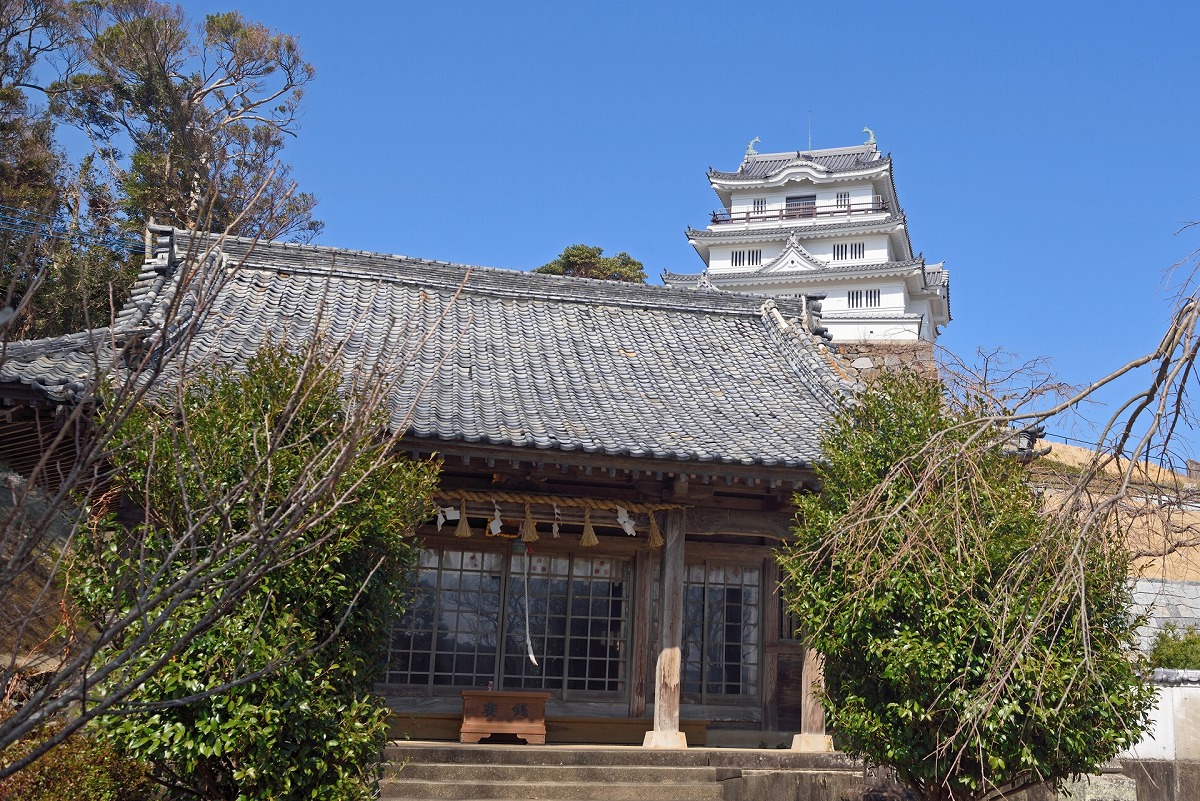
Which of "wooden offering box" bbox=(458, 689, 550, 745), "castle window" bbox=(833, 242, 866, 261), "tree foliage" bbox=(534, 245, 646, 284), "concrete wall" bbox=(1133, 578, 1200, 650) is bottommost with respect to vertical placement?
"wooden offering box" bbox=(458, 689, 550, 745)

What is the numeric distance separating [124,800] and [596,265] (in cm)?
3197

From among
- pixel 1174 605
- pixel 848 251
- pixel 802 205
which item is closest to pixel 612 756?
pixel 1174 605

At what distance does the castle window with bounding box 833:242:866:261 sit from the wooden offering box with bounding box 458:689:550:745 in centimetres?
4194

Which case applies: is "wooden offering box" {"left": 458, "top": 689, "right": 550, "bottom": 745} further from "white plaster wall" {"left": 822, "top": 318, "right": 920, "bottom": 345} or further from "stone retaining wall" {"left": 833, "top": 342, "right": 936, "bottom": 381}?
"white plaster wall" {"left": 822, "top": 318, "right": 920, "bottom": 345}

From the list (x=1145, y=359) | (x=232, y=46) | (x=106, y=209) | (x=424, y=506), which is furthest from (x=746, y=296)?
(x=232, y=46)

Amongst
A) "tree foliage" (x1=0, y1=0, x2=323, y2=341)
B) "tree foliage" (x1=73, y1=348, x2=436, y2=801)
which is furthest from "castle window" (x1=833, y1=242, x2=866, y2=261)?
"tree foliage" (x1=73, y1=348, x2=436, y2=801)

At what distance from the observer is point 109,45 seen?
24.8m

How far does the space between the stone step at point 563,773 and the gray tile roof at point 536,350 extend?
9.80 ft

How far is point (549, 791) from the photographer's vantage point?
9.27m

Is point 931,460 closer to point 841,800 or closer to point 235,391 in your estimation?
point 235,391

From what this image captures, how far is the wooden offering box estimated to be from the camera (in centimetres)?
1067

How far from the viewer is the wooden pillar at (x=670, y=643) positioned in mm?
10312

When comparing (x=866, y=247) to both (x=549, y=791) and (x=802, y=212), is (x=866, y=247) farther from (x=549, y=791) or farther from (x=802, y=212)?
(x=549, y=791)

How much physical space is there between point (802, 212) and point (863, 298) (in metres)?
5.82
